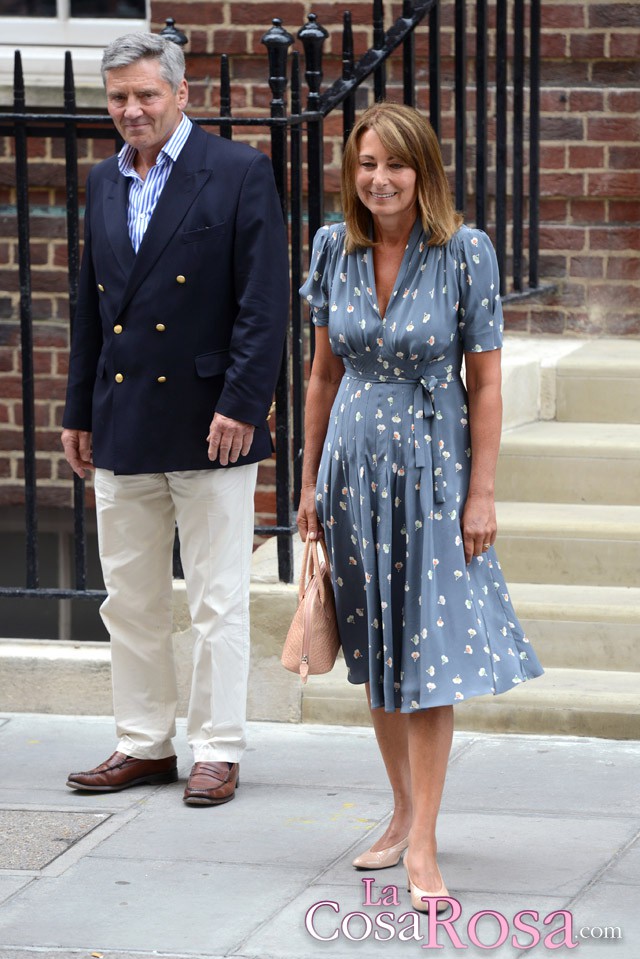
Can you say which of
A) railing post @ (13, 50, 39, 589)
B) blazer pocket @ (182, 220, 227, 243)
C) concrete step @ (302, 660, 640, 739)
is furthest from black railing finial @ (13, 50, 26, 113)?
concrete step @ (302, 660, 640, 739)

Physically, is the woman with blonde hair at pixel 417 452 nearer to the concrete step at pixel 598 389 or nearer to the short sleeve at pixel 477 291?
the short sleeve at pixel 477 291

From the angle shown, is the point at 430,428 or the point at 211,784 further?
the point at 211,784

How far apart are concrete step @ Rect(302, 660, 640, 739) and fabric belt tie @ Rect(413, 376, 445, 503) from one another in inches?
56.1

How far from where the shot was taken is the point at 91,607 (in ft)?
24.9

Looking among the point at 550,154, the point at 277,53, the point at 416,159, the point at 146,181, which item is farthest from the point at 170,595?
the point at 550,154

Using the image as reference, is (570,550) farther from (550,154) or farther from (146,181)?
(550,154)

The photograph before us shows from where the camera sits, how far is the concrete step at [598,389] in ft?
20.7

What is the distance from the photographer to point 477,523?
3816mm

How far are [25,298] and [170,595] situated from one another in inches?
49.2

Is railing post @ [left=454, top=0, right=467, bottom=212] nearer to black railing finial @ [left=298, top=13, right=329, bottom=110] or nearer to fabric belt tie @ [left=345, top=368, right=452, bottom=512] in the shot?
black railing finial @ [left=298, top=13, right=329, bottom=110]

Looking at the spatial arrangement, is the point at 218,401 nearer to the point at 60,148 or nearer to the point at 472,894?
the point at 472,894

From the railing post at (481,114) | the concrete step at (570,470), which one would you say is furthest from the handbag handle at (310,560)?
the railing post at (481,114)

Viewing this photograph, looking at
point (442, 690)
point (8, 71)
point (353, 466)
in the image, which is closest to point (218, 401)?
point (353, 466)

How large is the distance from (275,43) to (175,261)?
101 cm
